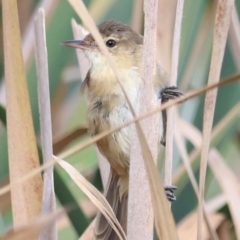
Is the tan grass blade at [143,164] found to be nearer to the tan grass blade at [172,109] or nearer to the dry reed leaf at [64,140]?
the tan grass blade at [172,109]

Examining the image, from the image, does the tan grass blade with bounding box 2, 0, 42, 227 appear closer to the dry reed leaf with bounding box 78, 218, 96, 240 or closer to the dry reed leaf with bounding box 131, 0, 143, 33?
the dry reed leaf with bounding box 78, 218, 96, 240

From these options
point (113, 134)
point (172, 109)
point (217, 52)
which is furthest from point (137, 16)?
point (217, 52)

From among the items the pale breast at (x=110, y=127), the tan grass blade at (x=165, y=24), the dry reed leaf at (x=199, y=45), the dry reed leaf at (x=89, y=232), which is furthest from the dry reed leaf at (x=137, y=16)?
the dry reed leaf at (x=89, y=232)

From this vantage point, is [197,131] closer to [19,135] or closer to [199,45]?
[199,45]

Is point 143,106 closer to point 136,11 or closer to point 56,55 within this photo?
point 56,55

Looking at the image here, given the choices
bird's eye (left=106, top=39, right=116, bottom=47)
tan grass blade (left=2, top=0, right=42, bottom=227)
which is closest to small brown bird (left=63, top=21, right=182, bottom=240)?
bird's eye (left=106, top=39, right=116, bottom=47)

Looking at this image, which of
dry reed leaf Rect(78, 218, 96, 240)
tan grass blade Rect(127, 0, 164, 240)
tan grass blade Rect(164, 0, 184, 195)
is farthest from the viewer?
dry reed leaf Rect(78, 218, 96, 240)

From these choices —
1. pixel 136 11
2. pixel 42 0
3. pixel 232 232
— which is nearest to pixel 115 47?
pixel 136 11
